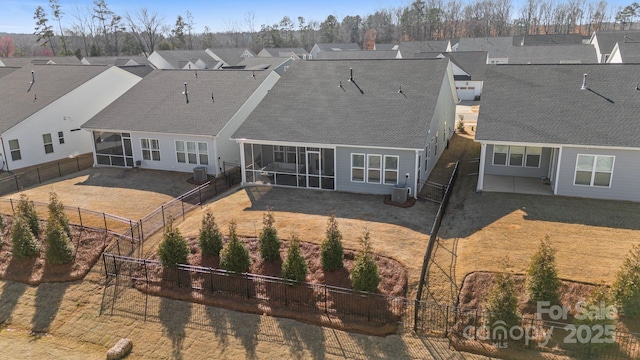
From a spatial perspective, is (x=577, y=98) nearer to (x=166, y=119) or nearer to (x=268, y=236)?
(x=268, y=236)

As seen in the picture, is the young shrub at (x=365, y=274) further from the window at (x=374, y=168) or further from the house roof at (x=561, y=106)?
the house roof at (x=561, y=106)

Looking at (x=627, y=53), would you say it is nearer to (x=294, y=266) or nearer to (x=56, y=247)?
(x=294, y=266)

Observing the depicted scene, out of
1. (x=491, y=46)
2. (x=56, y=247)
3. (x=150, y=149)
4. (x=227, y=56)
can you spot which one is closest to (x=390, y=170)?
Answer: (x=56, y=247)

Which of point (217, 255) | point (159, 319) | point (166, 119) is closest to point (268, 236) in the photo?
point (217, 255)

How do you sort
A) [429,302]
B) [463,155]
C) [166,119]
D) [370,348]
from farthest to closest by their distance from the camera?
[463,155] → [166,119] → [429,302] → [370,348]

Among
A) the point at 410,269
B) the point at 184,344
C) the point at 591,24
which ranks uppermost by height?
the point at 591,24

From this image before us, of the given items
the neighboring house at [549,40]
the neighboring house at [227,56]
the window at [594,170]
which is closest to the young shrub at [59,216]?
the window at [594,170]

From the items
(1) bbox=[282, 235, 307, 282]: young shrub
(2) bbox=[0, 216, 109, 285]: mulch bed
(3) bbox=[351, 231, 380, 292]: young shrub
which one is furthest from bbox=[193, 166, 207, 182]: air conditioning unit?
(3) bbox=[351, 231, 380, 292]: young shrub
